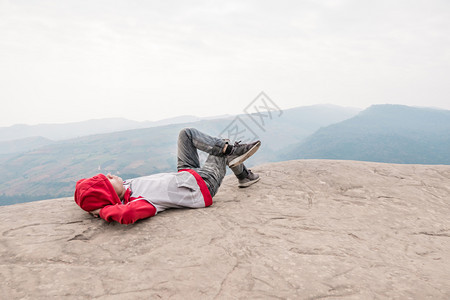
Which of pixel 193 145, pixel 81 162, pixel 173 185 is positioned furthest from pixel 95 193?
→ pixel 81 162

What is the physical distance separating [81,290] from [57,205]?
258 cm

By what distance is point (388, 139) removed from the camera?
5482 inches

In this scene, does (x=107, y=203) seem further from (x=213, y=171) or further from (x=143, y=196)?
(x=213, y=171)

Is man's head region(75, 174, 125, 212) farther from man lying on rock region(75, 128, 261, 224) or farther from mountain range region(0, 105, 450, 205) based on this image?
mountain range region(0, 105, 450, 205)

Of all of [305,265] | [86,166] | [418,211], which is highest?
[305,265]

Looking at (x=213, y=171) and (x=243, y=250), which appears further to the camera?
(x=213, y=171)

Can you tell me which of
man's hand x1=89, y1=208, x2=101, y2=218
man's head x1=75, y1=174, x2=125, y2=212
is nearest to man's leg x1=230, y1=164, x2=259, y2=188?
man's head x1=75, y1=174, x2=125, y2=212

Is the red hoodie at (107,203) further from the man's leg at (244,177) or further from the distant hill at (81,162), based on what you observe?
the distant hill at (81,162)

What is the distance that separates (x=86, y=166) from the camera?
12988 cm

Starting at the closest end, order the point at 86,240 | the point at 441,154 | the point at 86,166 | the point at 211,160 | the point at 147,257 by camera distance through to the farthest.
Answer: the point at 147,257, the point at 86,240, the point at 211,160, the point at 441,154, the point at 86,166

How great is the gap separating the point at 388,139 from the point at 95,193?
6499 inches

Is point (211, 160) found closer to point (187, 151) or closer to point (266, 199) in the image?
point (187, 151)

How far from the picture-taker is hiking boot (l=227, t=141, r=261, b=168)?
13.5 feet

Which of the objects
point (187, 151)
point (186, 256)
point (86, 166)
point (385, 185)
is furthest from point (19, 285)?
point (86, 166)
